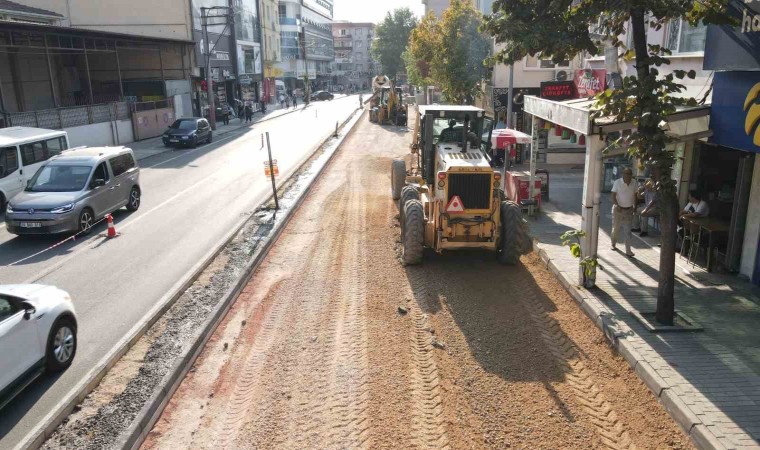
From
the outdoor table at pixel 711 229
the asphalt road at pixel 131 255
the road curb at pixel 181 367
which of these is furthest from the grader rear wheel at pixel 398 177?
the outdoor table at pixel 711 229

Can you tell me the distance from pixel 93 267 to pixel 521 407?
911 centimetres

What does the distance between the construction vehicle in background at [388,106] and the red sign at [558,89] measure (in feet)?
73.8

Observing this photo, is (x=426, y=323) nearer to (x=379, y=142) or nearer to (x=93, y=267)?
(x=93, y=267)

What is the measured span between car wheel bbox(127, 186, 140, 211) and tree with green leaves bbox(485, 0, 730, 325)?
11663mm

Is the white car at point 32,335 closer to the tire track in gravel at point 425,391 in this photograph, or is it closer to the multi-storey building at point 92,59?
the tire track in gravel at point 425,391

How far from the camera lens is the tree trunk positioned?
786 centimetres

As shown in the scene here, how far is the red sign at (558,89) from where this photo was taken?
19188mm

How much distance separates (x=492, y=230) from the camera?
11094 millimetres

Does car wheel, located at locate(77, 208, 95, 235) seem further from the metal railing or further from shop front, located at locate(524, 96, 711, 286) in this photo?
the metal railing

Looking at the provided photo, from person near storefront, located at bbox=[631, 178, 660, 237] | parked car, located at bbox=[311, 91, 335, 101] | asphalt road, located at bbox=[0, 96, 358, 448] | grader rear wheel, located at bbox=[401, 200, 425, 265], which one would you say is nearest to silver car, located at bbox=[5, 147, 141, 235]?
asphalt road, located at bbox=[0, 96, 358, 448]

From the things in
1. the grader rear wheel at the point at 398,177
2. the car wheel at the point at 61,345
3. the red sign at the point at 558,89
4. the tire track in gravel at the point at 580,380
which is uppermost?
the red sign at the point at 558,89

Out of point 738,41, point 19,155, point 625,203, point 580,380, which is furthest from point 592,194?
point 19,155

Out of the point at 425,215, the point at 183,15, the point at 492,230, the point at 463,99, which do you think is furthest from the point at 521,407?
the point at 183,15

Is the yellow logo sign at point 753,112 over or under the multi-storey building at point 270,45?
under
